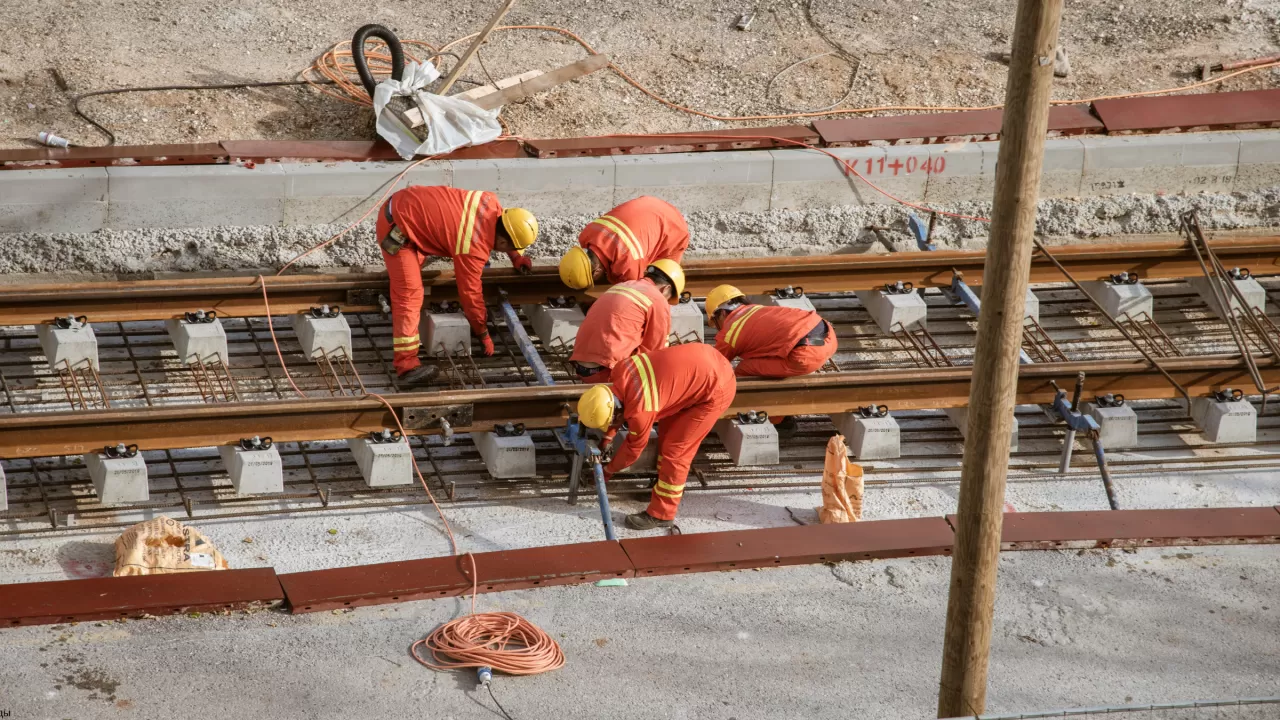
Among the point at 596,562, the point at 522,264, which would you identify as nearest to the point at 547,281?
the point at 522,264

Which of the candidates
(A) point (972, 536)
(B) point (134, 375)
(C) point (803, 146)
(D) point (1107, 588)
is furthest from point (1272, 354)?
(B) point (134, 375)

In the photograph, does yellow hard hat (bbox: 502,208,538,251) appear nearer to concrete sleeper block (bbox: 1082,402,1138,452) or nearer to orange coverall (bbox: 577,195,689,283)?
orange coverall (bbox: 577,195,689,283)

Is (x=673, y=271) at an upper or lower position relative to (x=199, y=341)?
upper

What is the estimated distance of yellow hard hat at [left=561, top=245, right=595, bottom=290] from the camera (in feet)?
33.6

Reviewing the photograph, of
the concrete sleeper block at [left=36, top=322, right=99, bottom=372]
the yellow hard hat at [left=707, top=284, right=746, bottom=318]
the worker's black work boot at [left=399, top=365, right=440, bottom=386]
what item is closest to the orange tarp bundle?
the yellow hard hat at [left=707, top=284, right=746, bottom=318]

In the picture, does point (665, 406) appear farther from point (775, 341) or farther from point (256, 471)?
point (256, 471)

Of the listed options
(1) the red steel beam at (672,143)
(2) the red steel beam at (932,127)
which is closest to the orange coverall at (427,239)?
(1) the red steel beam at (672,143)

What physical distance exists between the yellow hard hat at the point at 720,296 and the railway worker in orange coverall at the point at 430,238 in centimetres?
125

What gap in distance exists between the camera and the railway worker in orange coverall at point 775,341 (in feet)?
31.6

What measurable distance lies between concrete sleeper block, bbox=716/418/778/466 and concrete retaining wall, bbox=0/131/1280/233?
9.85ft

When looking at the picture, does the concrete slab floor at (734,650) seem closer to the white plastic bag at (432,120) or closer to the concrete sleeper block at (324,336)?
the concrete sleeper block at (324,336)

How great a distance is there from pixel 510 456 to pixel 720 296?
1.89m

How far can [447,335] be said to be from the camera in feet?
Answer: 33.8

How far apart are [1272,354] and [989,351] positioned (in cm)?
537
